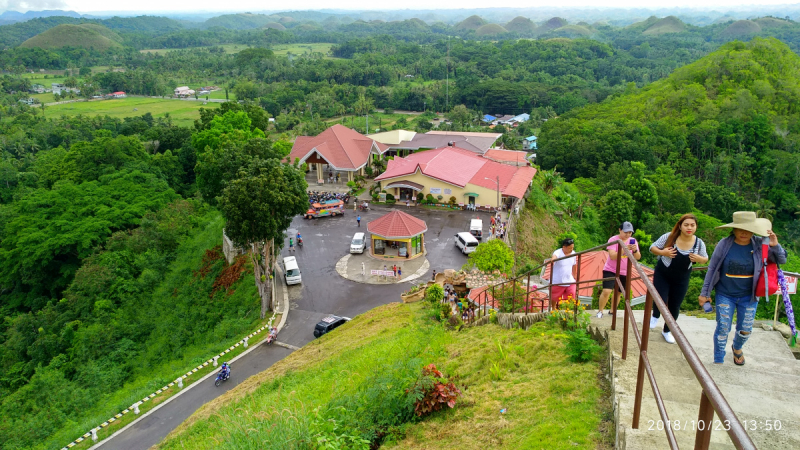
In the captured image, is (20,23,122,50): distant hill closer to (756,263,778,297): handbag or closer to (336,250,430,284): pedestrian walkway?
(336,250,430,284): pedestrian walkway

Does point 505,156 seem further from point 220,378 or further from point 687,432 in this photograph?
point 687,432

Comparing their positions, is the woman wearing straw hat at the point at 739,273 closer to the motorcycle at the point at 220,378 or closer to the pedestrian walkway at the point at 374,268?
the motorcycle at the point at 220,378

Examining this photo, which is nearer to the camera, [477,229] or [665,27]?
[477,229]

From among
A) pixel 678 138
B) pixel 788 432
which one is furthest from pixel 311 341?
pixel 678 138

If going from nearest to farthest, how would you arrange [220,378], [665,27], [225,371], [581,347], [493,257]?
[581,347] < [220,378] < [225,371] < [493,257] < [665,27]

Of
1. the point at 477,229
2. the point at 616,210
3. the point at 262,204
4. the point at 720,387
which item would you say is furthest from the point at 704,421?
the point at 616,210

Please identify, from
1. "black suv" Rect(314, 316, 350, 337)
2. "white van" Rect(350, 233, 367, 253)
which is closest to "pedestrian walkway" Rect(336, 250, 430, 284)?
"white van" Rect(350, 233, 367, 253)

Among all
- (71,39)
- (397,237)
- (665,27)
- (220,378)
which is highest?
(665,27)

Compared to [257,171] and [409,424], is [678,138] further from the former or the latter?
[409,424]
